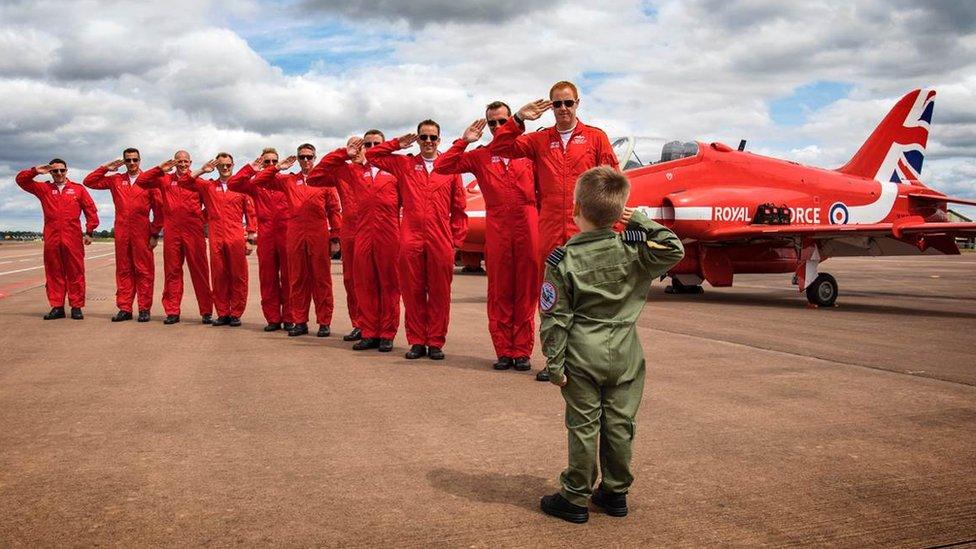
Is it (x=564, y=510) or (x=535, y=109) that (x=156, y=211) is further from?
(x=564, y=510)

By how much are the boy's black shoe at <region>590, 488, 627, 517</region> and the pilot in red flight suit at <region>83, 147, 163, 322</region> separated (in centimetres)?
864

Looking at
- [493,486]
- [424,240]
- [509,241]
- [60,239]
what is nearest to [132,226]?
[60,239]

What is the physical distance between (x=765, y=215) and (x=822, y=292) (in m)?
1.66

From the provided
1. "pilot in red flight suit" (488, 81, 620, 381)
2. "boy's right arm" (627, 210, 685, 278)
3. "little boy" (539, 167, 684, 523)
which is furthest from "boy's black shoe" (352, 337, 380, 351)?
"boy's right arm" (627, 210, 685, 278)

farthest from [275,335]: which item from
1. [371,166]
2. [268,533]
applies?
[268,533]

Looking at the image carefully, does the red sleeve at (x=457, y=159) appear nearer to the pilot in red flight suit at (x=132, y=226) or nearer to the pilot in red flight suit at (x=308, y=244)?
the pilot in red flight suit at (x=308, y=244)

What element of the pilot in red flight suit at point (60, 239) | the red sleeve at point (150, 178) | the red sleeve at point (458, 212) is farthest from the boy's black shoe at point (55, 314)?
the red sleeve at point (458, 212)

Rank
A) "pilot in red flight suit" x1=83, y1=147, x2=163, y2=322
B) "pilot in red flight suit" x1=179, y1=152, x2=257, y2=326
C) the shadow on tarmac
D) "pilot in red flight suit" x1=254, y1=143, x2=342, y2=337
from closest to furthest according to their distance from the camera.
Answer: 1. the shadow on tarmac
2. "pilot in red flight suit" x1=254, y1=143, x2=342, y2=337
3. "pilot in red flight suit" x1=179, y1=152, x2=257, y2=326
4. "pilot in red flight suit" x1=83, y1=147, x2=163, y2=322

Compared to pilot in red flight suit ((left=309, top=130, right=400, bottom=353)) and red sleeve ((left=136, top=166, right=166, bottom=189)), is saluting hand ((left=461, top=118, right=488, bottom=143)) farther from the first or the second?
red sleeve ((left=136, top=166, right=166, bottom=189))

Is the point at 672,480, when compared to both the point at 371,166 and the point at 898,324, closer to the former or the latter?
the point at 371,166

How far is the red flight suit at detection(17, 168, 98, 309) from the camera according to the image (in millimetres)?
10641

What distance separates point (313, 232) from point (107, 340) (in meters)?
2.49

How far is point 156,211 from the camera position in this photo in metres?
10.5

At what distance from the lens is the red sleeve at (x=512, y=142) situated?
6.07 meters
